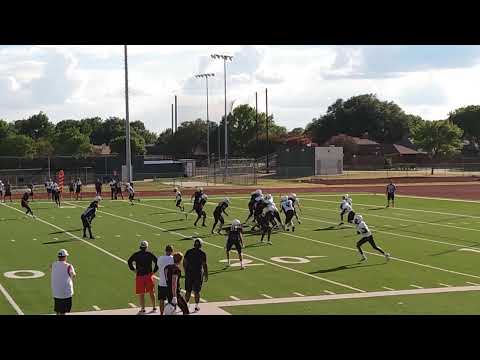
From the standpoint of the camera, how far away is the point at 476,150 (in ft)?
372

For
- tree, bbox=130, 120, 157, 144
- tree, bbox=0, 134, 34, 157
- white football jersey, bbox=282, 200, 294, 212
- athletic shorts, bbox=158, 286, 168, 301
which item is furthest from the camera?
tree, bbox=130, 120, 157, 144

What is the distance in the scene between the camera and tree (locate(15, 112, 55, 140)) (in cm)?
10962

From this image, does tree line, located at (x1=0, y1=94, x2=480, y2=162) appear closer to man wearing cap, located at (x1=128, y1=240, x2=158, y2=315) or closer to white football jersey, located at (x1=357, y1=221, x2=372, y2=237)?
white football jersey, located at (x1=357, y1=221, x2=372, y2=237)

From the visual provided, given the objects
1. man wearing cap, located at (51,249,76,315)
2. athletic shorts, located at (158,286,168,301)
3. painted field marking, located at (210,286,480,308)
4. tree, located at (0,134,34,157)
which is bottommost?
painted field marking, located at (210,286,480,308)

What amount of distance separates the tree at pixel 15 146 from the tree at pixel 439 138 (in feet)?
155

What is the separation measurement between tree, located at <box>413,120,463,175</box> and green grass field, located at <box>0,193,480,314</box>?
190 feet

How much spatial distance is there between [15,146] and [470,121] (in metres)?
70.9

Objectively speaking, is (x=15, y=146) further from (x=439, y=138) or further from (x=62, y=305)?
(x=62, y=305)

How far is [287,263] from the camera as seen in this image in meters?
18.1

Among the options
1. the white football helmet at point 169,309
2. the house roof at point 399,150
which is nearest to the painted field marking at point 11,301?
the white football helmet at point 169,309

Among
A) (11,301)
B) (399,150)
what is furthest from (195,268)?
(399,150)

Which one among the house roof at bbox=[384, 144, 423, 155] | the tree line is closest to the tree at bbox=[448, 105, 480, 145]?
the tree line

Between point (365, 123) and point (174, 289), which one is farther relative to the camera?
point (365, 123)
